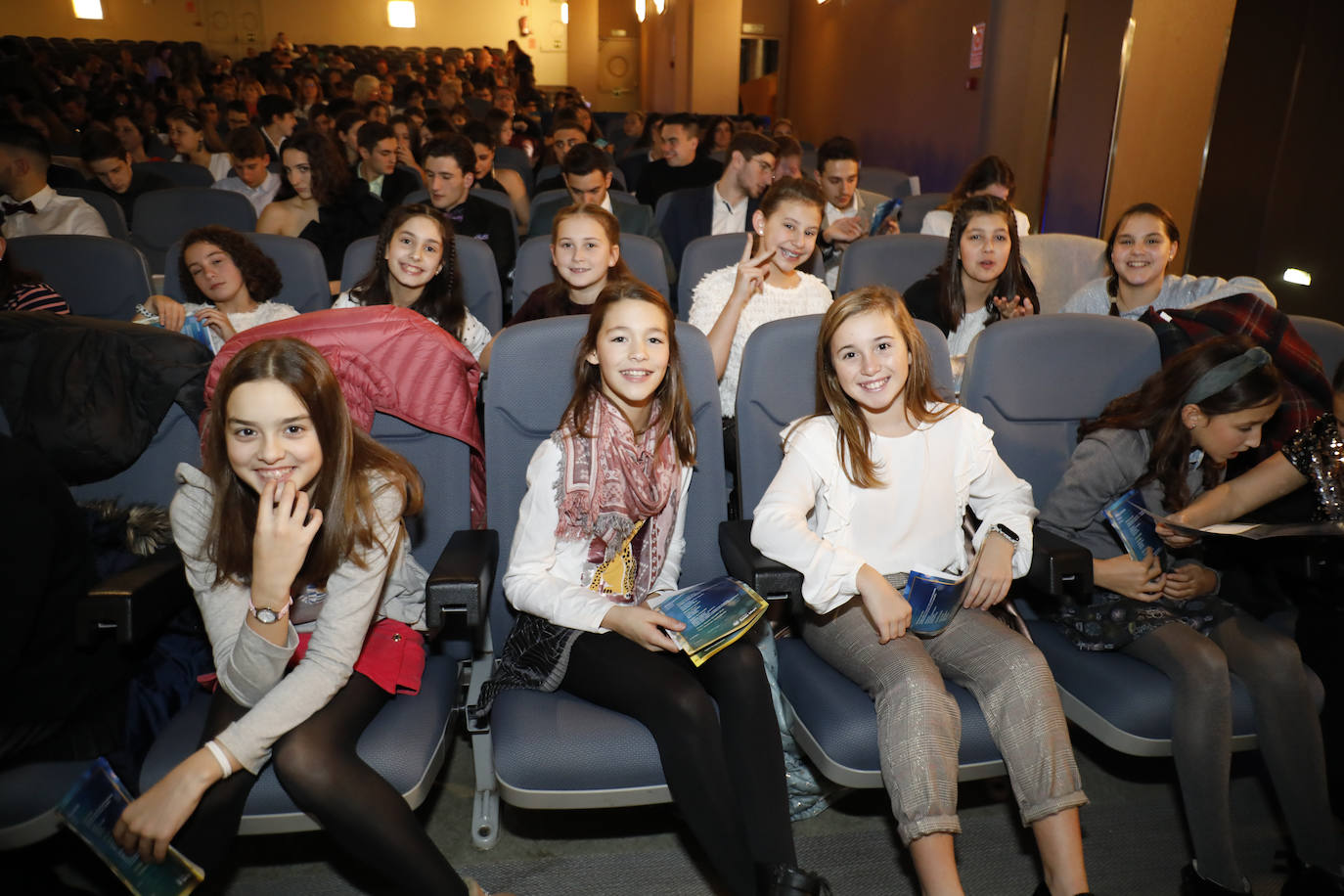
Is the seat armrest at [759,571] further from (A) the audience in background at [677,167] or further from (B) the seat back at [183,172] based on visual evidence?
(B) the seat back at [183,172]

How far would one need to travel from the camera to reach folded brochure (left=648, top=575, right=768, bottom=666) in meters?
1.42

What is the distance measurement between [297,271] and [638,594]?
181cm

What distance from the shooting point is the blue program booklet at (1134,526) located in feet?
5.57

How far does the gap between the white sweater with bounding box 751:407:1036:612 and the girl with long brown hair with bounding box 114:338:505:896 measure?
72 cm

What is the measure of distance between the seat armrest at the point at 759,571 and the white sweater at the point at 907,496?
0.03 meters

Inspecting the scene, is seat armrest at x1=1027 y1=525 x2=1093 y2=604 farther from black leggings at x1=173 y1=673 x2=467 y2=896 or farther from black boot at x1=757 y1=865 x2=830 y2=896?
black leggings at x1=173 y1=673 x2=467 y2=896

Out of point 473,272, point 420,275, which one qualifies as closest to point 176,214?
point 473,272

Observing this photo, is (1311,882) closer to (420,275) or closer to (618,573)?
(618,573)

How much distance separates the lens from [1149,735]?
60.6 inches

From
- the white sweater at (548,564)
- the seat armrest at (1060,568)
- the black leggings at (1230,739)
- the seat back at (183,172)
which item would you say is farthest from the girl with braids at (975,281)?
the seat back at (183,172)

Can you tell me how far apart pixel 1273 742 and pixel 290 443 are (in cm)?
182

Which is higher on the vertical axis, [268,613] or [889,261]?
[889,261]

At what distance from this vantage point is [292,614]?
1.55 meters

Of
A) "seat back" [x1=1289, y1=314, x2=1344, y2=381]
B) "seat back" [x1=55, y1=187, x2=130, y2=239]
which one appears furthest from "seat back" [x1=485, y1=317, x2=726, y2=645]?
"seat back" [x1=55, y1=187, x2=130, y2=239]
